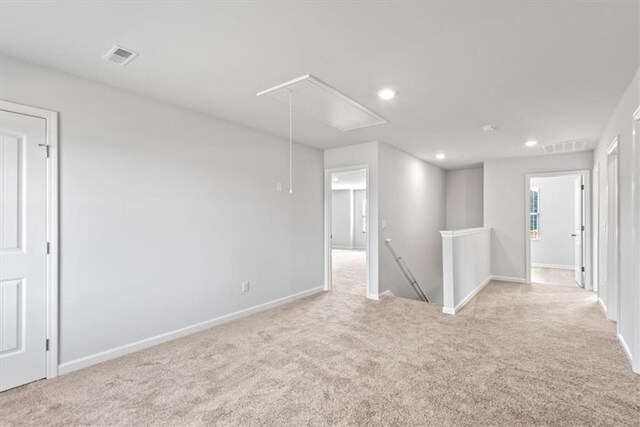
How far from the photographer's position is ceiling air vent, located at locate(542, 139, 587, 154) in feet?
15.2

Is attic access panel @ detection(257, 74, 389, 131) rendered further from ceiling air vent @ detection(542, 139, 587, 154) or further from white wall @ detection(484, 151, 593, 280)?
white wall @ detection(484, 151, 593, 280)

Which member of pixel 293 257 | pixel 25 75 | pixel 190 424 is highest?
pixel 25 75

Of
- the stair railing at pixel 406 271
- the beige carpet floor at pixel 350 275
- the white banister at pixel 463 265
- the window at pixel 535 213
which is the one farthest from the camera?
the window at pixel 535 213

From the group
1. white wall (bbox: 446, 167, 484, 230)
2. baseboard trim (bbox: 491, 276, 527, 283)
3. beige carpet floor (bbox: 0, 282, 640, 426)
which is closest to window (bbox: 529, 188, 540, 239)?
white wall (bbox: 446, 167, 484, 230)

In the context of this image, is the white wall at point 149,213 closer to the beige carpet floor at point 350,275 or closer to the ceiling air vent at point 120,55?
the ceiling air vent at point 120,55

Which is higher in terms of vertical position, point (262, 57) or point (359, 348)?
point (262, 57)

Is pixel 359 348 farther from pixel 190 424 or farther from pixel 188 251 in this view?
pixel 188 251

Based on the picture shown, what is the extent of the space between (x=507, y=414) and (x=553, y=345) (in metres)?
1.48

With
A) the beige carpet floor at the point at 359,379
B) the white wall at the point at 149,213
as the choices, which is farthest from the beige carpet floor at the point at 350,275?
the beige carpet floor at the point at 359,379

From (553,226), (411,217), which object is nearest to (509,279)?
(411,217)

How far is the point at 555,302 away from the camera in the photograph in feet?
14.5

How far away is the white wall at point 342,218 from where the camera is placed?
12.1 m

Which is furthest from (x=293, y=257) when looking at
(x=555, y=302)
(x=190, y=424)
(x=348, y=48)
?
(x=555, y=302)

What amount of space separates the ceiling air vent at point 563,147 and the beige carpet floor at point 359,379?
2598mm
